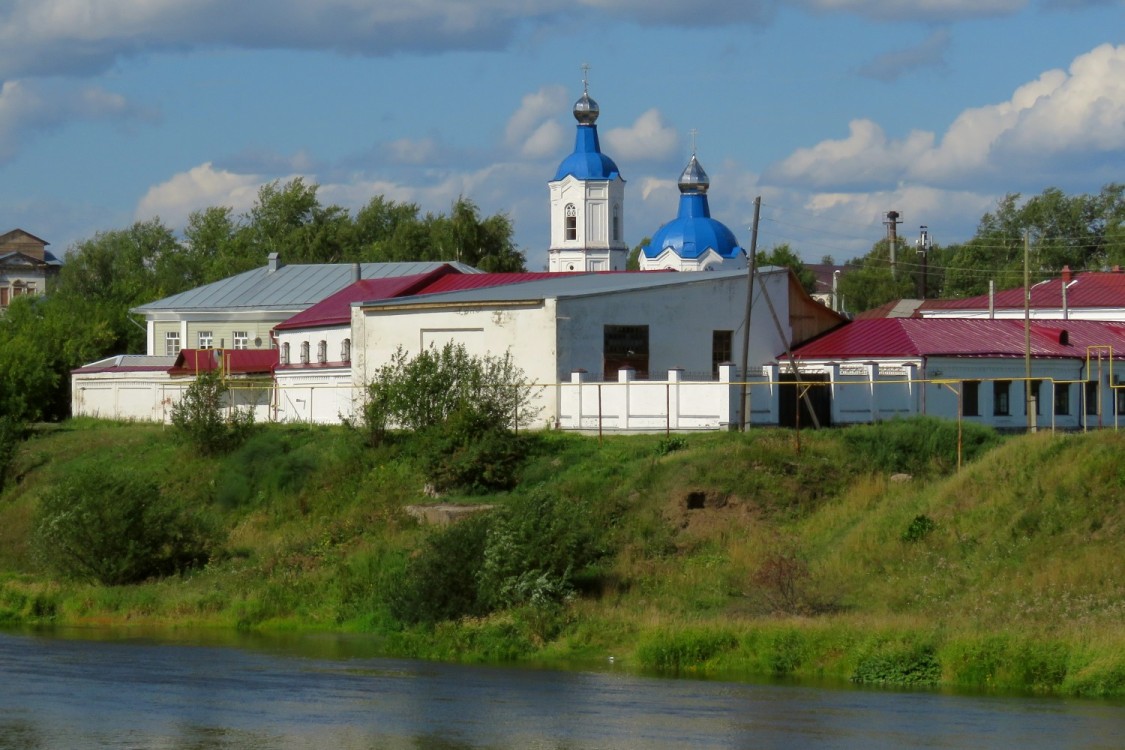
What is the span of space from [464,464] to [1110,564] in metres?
15.4

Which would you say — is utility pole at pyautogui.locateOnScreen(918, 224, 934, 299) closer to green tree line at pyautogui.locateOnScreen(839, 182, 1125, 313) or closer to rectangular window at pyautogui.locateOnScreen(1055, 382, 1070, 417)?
green tree line at pyautogui.locateOnScreen(839, 182, 1125, 313)

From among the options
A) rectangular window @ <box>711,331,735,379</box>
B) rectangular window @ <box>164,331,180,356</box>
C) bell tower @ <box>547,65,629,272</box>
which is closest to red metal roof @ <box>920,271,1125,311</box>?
bell tower @ <box>547,65,629,272</box>

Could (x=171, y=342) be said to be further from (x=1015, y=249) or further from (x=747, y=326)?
(x=1015, y=249)

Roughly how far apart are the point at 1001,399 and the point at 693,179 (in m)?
44.3

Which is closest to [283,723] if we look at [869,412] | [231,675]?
[231,675]

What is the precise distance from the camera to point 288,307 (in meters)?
70.2

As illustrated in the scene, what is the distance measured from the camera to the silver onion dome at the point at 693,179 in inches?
3462

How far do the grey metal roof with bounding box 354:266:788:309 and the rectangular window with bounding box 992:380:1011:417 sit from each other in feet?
22.4

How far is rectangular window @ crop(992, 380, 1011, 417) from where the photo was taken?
44.9 m

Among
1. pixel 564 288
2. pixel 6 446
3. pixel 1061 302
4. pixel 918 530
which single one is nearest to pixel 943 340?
pixel 564 288

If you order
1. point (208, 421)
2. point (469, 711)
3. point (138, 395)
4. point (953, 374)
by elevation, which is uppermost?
point (953, 374)

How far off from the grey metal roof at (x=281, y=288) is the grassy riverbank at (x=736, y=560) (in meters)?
26.8

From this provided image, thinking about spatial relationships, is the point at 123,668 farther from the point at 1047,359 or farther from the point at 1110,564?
the point at 1047,359

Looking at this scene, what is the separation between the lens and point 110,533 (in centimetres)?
3769
